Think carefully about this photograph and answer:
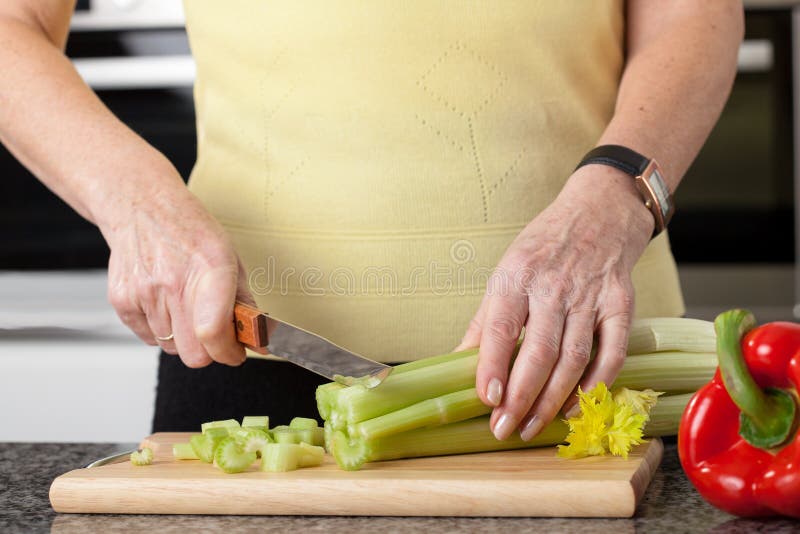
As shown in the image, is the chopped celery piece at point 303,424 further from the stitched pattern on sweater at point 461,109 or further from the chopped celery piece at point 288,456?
the stitched pattern on sweater at point 461,109

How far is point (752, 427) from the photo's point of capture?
941mm

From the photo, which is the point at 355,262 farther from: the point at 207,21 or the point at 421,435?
the point at 207,21

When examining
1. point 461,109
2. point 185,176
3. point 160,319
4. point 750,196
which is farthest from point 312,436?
point 750,196

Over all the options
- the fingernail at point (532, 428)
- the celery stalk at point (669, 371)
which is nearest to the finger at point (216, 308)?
the fingernail at point (532, 428)

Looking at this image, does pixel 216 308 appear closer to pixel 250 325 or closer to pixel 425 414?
pixel 250 325

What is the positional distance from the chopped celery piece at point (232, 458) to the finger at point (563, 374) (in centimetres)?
29

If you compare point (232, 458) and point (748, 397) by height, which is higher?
point (748, 397)

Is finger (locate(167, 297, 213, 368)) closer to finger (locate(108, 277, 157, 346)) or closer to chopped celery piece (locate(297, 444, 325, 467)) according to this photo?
finger (locate(108, 277, 157, 346))

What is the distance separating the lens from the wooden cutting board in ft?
3.25

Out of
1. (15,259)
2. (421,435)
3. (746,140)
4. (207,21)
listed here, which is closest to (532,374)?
(421,435)

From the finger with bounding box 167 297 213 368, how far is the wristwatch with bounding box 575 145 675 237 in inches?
18.6

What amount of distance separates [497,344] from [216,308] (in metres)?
0.30

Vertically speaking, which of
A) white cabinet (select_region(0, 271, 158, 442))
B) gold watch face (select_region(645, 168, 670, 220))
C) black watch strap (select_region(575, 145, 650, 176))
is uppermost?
black watch strap (select_region(575, 145, 650, 176))

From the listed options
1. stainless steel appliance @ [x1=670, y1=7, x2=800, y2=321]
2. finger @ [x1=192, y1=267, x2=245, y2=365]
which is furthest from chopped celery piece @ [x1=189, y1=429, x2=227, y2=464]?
stainless steel appliance @ [x1=670, y1=7, x2=800, y2=321]
